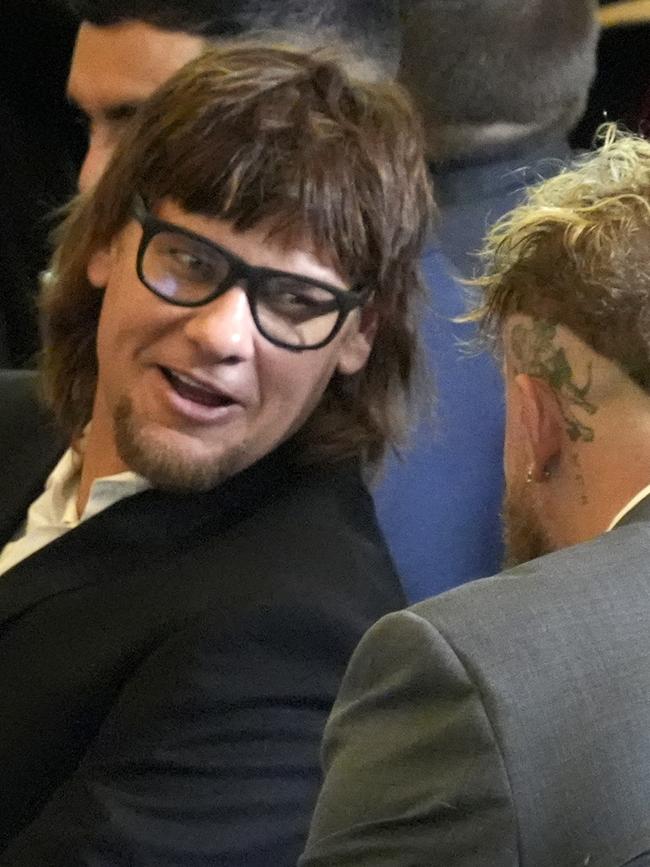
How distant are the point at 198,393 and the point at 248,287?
0.12m

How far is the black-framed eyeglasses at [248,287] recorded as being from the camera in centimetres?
123

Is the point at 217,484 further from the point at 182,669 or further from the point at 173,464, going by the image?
the point at 182,669

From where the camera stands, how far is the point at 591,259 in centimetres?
98

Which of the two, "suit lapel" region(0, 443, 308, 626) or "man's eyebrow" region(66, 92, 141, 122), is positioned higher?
"man's eyebrow" region(66, 92, 141, 122)

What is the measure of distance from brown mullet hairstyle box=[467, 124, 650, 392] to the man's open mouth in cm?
29

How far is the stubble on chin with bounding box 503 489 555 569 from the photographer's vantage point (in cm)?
108

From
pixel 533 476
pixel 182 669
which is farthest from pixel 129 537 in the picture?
pixel 533 476

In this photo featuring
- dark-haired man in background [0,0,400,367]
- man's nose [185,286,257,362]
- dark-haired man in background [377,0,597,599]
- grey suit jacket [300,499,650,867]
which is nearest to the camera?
grey suit jacket [300,499,650,867]

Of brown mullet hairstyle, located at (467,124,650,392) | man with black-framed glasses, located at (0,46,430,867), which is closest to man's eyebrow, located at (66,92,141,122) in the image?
man with black-framed glasses, located at (0,46,430,867)

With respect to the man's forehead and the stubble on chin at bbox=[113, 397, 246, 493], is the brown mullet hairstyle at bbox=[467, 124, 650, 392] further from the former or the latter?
the man's forehead

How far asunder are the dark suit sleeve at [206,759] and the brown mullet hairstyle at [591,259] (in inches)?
A: 13.9

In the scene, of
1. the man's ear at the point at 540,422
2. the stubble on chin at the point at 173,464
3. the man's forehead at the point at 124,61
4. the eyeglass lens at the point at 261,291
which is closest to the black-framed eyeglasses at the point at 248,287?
the eyeglass lens at the point at 261,291

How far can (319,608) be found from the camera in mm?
1133

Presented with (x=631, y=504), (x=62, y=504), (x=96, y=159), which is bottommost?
(x=62, y=504)
